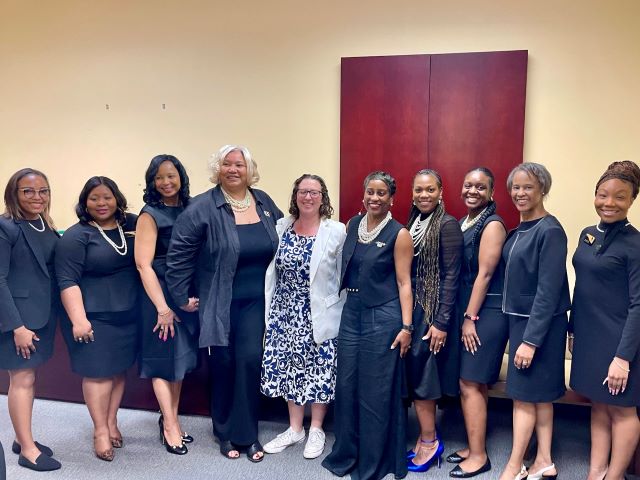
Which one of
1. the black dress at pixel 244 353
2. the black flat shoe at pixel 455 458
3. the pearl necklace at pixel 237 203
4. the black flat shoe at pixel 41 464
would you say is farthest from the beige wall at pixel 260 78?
the black flat shoe at pixel 41 464

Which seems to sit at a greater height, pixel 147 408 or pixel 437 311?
pixel 437 311

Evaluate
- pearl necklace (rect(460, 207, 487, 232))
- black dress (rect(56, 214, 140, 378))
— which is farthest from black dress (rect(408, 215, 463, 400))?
black dress (rect(56, 214, 140, 378))

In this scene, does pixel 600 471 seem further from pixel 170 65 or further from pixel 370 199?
pixel 170 65

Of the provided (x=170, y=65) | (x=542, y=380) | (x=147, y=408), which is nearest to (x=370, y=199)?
(x=542, y=380)

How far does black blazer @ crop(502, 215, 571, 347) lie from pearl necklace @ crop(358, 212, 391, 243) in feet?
1.90

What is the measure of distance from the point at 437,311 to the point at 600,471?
3.44ft

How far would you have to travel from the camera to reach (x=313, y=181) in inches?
101

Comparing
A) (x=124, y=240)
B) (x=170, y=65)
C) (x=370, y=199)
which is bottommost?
(x=124, y=240)

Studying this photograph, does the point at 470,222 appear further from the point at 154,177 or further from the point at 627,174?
the point at 154,177

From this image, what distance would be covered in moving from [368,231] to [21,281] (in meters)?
1.72

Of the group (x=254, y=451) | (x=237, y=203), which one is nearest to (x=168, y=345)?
(x=254, y=451)

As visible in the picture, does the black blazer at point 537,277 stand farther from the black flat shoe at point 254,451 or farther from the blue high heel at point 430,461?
the black flat shoe at point 254,451

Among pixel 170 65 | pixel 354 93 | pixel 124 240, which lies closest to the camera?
pixel 124 240

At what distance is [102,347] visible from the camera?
8.67 ft
